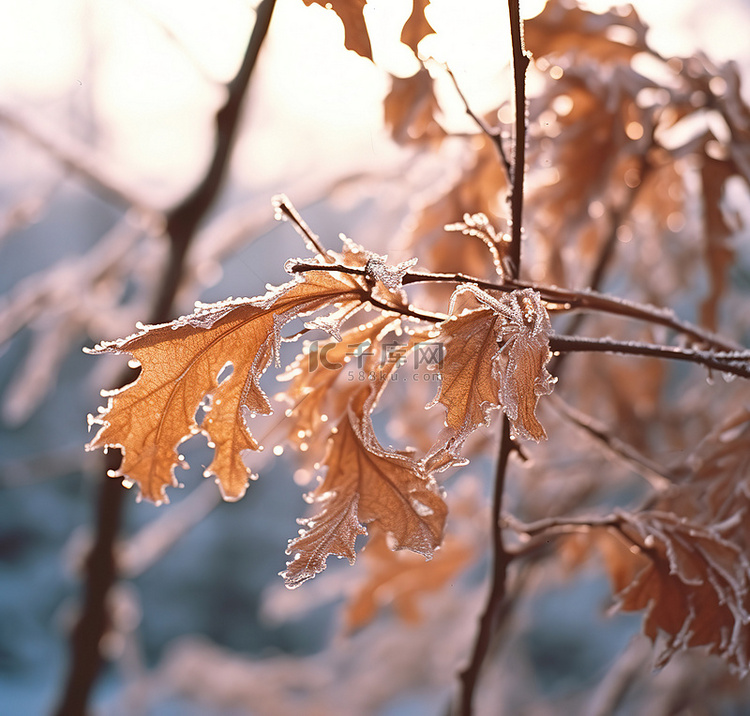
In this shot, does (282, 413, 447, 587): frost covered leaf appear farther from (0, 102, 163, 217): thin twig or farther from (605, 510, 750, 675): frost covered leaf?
(0, 102, 163, 217): thin twig

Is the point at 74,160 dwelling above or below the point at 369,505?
above

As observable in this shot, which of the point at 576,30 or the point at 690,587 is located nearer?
the point at 690,587

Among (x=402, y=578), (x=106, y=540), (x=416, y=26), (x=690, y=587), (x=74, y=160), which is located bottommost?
(x=402, y=578)

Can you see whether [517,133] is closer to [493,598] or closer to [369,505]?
[369,505]

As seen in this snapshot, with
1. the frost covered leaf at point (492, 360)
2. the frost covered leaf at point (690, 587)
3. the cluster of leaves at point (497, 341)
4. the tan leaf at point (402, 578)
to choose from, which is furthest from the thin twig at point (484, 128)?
the tan leaf at point (402, 578)

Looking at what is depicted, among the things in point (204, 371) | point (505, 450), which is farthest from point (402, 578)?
point (204, 371)

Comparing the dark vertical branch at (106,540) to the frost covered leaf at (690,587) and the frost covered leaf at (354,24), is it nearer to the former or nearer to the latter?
the frost covered leaf at (354,24)

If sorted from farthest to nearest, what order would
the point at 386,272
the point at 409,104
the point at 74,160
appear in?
the point at 74,160, the point at 409,104, the point at 386,272

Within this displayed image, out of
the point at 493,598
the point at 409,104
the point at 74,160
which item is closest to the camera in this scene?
the point at 493,598
